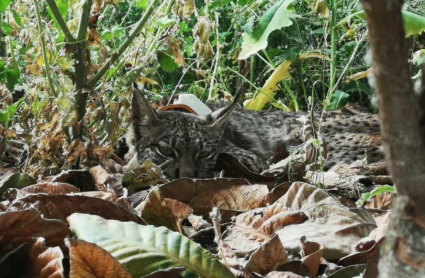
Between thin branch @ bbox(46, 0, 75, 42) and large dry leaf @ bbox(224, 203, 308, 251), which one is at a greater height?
thin branch @ bbox(46, 0, 75, 42)

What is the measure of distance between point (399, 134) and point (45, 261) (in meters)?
1.04

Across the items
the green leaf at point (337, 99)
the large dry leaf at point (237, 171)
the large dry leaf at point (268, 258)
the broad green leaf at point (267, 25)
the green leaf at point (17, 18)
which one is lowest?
the green leaf at point (337, 99)

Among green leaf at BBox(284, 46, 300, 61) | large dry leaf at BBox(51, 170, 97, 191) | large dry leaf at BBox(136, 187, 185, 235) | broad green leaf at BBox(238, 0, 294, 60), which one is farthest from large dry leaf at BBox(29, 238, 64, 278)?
green leaf at BBox(284, 46, 300, 61)

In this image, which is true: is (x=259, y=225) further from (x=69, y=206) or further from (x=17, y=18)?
(x=17, y=18)

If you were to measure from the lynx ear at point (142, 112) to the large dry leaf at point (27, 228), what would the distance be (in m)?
2.20

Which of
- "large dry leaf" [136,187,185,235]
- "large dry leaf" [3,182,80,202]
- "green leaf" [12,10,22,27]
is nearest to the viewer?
"large dry leaf" [136,187,185,235]

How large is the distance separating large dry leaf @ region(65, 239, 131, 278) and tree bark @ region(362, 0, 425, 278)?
0.66 metres

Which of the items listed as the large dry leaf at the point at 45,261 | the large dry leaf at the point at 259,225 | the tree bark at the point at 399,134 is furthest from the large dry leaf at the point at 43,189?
the tree bark at the point at 399,134

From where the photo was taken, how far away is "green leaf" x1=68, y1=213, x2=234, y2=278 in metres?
1.67

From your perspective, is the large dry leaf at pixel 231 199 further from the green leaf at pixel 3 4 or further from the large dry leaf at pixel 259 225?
the green leaf at pixel 3 4

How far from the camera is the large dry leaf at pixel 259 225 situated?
2188 mm

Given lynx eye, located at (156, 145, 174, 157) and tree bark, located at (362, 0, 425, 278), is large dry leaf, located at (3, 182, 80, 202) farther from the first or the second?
tree bark, located at (362, 0, 425, 278)

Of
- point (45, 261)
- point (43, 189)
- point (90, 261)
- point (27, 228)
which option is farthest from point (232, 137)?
point (90, 261)

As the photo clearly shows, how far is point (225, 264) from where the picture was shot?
72.2 inches
